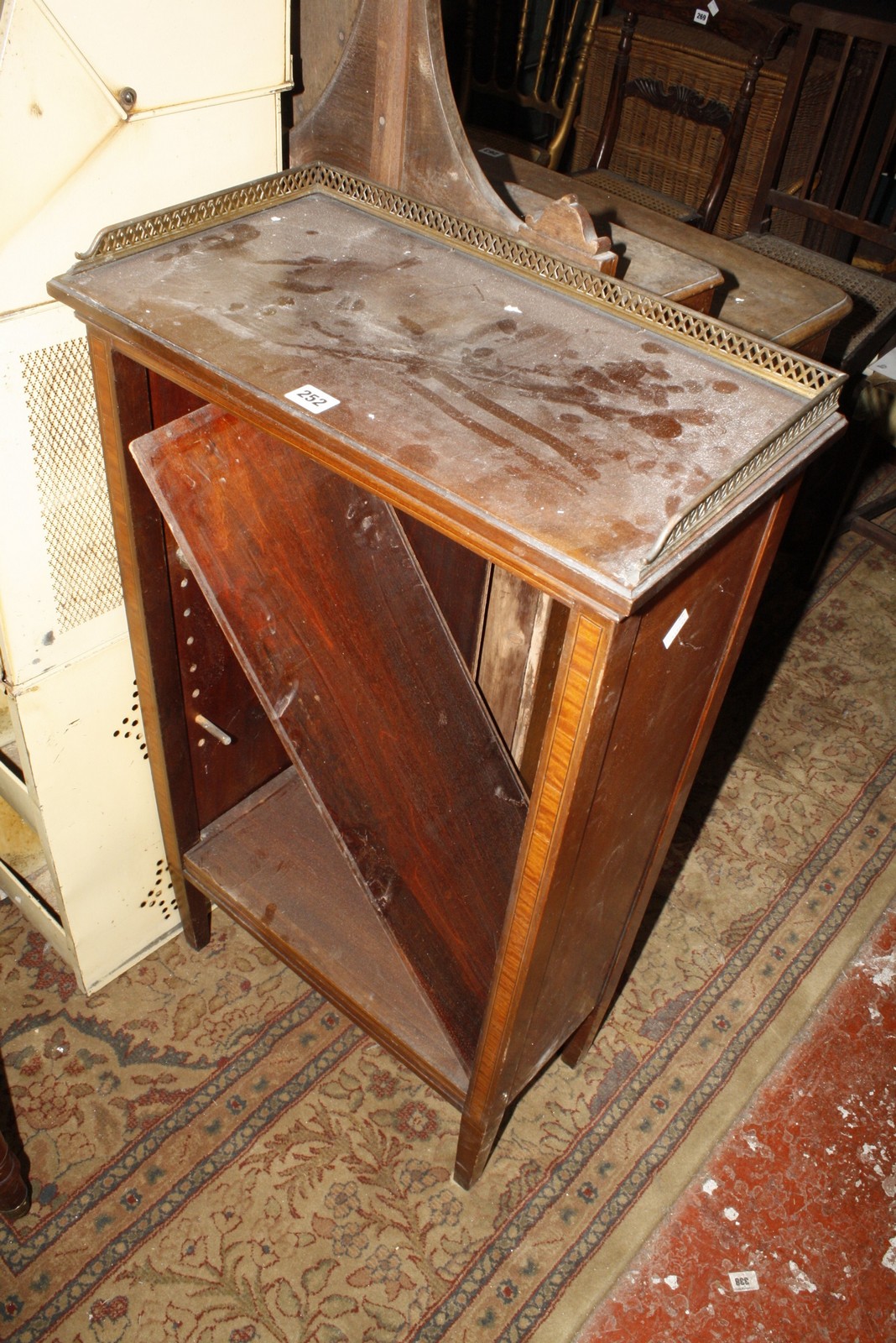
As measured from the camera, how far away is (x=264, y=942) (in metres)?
1.92

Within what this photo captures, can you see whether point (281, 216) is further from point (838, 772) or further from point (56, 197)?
point (838, 772)

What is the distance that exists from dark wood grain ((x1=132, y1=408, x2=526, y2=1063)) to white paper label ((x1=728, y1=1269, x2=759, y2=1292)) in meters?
0.61

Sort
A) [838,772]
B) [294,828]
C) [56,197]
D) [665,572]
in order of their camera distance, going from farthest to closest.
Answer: [838,772]
[294,828]
[56,197]
[665,572]

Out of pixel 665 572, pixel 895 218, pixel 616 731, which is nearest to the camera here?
pixel 665 572

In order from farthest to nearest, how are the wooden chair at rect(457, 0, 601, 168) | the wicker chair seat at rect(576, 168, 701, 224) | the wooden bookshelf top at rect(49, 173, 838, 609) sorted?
the wooden chair at rect(457, 0, 601, 168) → the wicker chair seat at rect(576, 168, 701, 224) → the wooden bookshelf top at rect(49, 173, 838, 609)

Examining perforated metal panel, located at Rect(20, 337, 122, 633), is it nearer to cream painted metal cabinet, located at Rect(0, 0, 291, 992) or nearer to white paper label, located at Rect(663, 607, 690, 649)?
cream painted metal cabinet, located at Rect(0, 0, 291, 992)

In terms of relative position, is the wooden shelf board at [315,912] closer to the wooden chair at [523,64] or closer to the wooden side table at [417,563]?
the wooden side table at [417,563]

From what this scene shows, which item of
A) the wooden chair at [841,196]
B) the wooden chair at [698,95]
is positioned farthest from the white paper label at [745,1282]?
the wooden chair at [698,95]

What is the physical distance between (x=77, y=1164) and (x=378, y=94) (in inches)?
70.2

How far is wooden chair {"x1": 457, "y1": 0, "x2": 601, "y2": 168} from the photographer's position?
438 centimetres

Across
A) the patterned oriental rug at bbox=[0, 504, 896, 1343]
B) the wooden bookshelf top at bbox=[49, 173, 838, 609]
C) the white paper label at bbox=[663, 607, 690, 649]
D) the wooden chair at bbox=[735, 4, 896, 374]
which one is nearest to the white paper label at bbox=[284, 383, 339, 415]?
the wooden bookshelf top at bbox=[49, 173, 838, 609]

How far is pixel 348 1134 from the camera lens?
6.39 feet

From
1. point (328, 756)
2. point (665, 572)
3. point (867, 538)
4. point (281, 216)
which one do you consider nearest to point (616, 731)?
point (665, 572)

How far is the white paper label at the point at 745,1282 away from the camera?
5.94 ft
